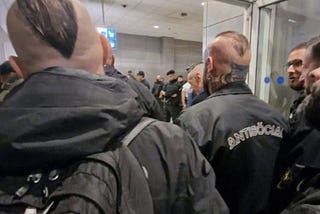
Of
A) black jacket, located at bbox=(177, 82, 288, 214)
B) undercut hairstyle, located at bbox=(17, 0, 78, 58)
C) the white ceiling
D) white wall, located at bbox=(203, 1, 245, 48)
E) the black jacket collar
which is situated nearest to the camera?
undercut hairstyle, located at bbox=(17, 0, 78, 58)

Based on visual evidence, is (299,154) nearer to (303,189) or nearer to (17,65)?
(303,189)

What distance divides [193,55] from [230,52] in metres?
10.6

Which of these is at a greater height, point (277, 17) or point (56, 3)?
point (277, 17)

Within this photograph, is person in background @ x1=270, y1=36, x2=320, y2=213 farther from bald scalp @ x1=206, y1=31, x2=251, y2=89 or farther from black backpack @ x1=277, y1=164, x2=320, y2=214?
bald scalp @ x1=206, y1=31, x2=251, y2=89

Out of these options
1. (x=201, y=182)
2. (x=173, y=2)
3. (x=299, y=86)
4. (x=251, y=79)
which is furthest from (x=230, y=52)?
(x=173, y=2)

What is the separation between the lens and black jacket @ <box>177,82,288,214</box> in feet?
3.86

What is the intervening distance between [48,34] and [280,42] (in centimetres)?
296

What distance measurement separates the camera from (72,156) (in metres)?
0.49

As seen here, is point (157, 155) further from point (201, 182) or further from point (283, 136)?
point (283, 136)

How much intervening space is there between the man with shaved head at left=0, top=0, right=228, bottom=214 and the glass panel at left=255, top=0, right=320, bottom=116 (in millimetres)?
2639

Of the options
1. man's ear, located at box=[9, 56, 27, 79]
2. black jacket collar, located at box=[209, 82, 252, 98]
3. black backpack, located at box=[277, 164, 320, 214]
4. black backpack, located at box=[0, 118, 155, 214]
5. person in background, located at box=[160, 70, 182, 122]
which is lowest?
person in background, located at box=[160, 70, 182, 122]

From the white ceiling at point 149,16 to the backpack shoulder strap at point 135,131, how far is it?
19.3 ft

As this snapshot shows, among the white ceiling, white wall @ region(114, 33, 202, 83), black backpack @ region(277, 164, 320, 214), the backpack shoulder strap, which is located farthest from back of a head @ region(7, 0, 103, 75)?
white wall @ region(114, 33, 202, 83)

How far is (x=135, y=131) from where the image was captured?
598 mm
